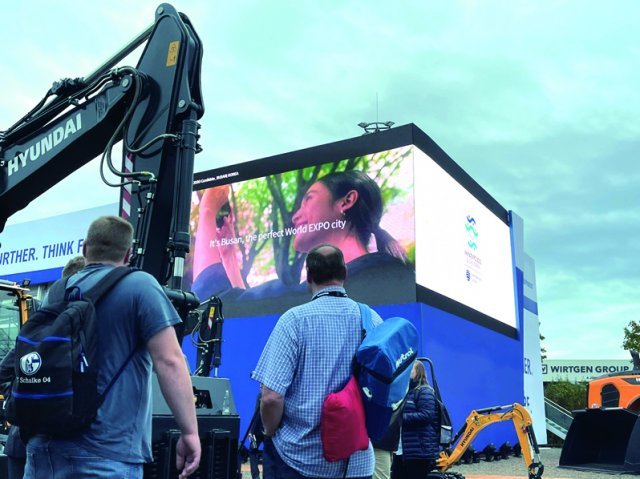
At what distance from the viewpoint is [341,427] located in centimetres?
294

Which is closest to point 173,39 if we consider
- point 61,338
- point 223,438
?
point 223,438

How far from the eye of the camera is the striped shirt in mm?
3047

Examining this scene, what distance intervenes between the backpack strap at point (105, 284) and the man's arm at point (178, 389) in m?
0.25

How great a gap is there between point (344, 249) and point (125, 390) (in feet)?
48.7

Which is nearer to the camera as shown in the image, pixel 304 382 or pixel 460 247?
pixel 304 382

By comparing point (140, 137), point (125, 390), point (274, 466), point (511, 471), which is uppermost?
point (140, 137)

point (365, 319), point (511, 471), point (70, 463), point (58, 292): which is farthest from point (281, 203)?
point (70, 463)

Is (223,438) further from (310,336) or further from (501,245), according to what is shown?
(501,245)

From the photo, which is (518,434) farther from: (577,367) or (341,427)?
(577,367)

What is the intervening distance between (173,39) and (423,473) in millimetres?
4551

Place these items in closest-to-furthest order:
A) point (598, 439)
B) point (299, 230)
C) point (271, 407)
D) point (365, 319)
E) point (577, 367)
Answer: point (271, 407) → point (365, 319) → point (598, 439) → point (299, 230) → point (577, 367)

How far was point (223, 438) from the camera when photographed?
173 inches

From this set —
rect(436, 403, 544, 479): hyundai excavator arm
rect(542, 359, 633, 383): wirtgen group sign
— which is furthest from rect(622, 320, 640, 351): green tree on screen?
rect(436, 403, 544, 479): hyundai excavator arm

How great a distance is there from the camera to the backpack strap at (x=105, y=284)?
102 inches
